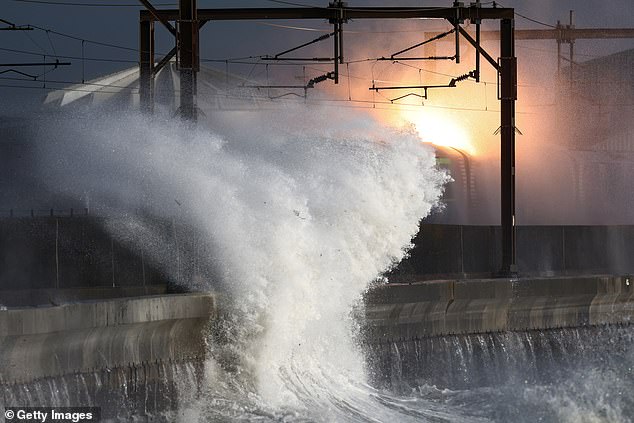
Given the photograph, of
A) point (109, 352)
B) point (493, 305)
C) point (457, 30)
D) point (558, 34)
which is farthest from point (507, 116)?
point (558, 34)

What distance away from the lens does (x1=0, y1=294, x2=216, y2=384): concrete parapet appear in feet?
40.7

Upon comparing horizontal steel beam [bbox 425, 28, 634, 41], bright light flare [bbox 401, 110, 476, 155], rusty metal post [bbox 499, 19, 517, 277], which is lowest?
rusty metal post [bbox 499, 19, 517, 277]

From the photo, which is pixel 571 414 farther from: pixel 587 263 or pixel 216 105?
pixel 216 105

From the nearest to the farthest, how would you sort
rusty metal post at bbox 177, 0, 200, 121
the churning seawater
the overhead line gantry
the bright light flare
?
the churning seawater → rusty metal post at bbox 177, 0, 200, 121 → the overhead line gantry → the bright light flare

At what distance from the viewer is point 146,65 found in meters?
28.2

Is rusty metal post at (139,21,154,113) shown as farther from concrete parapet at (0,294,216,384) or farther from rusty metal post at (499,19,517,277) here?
concrete parapet at (0,294,216,384)

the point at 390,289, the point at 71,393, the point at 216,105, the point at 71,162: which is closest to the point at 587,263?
the point at 390,289

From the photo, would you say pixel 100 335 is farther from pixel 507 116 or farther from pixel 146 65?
pixel 146 65

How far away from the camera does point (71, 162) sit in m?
20.2

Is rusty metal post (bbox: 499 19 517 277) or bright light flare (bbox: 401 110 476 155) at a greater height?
bright light flare (bbox: 401 110 476 155)

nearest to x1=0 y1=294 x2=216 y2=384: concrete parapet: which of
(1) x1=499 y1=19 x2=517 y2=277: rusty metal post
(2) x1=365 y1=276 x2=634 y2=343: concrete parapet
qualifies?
(2) x1=365 y1=276 x2=634 y2=343: concrete parapet

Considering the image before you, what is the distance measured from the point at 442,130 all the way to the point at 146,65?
24320 mm

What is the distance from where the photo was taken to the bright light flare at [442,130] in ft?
163

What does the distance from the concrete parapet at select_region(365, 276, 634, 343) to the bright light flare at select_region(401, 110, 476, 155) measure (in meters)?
26.2
